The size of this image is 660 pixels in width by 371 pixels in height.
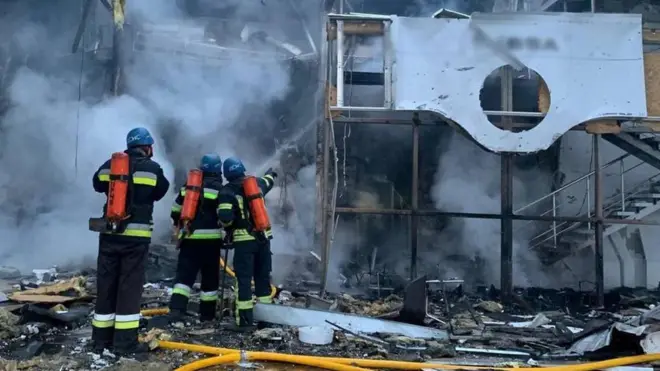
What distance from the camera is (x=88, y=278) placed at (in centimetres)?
833

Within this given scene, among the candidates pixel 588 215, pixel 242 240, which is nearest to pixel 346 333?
pixel 242 240

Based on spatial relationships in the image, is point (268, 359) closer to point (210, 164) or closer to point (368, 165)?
point (210, 164)

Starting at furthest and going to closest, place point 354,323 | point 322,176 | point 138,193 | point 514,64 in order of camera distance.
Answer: point 322,176, point 514,64, point 354,323, point 138,193

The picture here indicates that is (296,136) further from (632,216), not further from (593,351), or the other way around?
(593,351)

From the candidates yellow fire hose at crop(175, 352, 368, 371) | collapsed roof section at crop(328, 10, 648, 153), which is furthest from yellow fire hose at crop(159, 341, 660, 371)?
collapsed roof section at crop(328, 10, 648, 153)

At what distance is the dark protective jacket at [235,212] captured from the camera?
5512 mm

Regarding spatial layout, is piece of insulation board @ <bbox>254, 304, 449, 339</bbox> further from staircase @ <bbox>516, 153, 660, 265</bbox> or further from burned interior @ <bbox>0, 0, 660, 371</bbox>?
staircase @ <bbox>516, 153, 660, 265</bbox>

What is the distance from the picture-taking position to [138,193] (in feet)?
15.4

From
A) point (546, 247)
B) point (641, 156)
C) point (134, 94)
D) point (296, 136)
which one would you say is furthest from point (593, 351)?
point (134, 94)

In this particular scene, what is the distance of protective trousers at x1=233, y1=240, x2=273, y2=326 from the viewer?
5.52 metres

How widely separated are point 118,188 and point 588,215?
744cm

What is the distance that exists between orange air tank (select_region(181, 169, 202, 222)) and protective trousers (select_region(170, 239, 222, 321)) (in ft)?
1.17

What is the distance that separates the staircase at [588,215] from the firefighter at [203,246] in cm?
587

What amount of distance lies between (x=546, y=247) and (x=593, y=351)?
5.34m
